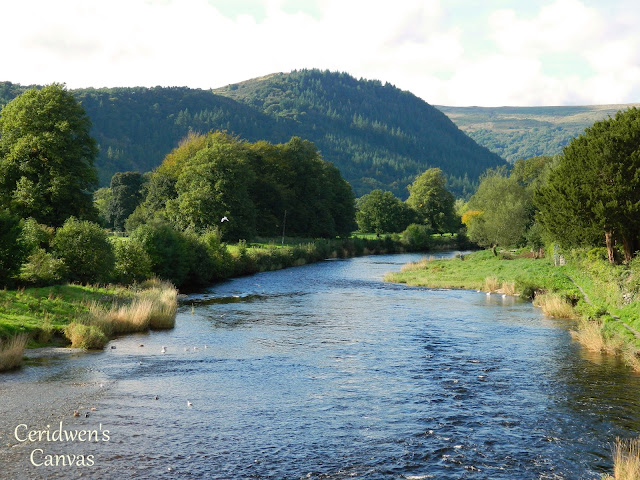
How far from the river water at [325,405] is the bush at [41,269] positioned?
788 cm

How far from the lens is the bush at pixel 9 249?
3294cm

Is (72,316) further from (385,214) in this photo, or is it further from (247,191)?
(385,214)

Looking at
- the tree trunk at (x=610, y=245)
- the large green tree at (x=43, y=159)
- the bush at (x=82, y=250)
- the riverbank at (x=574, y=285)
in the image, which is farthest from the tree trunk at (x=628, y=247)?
the large green tree at (x=43, y=159)

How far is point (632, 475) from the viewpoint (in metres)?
13.7

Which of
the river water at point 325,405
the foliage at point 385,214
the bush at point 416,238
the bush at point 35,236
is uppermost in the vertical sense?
the foliage at point 385,214

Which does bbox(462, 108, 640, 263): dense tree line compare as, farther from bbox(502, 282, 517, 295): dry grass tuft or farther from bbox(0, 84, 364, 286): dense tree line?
bbox(0, 84, 364, 286): dense tree line

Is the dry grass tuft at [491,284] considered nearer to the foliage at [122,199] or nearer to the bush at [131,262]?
the bush at [131,262]

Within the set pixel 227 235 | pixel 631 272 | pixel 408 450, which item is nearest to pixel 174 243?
pixel 227 235

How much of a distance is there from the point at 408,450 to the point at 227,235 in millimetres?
66642

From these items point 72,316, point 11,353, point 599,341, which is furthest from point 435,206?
point 11,353

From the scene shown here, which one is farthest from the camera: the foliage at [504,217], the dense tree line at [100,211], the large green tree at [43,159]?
the foliage at [504,217]

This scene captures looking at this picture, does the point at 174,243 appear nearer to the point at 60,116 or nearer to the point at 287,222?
the point at 60,116

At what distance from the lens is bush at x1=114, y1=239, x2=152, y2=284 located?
47.4 metres

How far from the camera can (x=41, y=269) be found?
35438 millimetres
